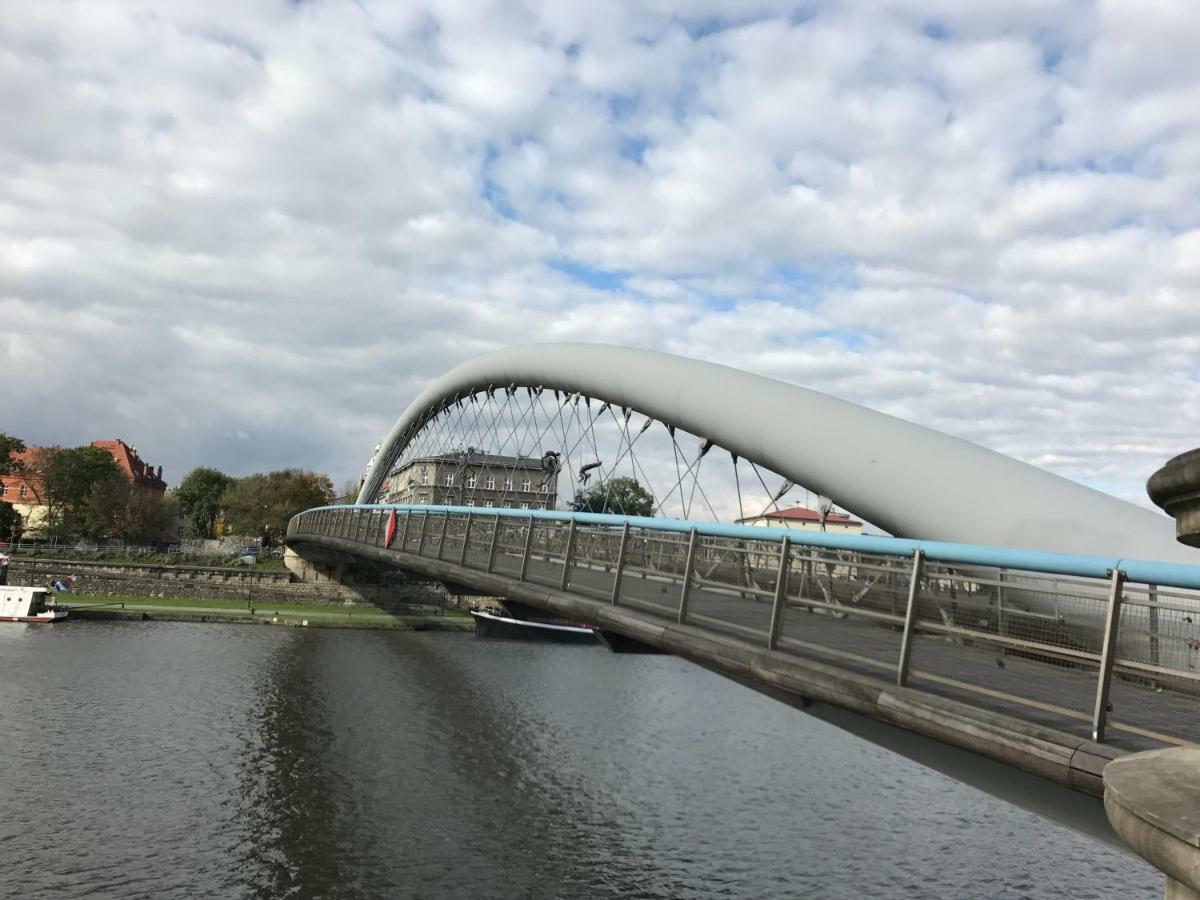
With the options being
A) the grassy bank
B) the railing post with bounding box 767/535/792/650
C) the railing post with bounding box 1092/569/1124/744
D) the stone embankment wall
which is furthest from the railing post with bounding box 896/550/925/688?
the grassy bank

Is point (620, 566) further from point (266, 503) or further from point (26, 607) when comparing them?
point (266, 503)

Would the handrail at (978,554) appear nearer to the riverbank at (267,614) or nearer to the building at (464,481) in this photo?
the building at (464,481)

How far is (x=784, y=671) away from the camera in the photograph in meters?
6.21

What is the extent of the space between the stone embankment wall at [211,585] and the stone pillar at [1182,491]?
4417 centimetres

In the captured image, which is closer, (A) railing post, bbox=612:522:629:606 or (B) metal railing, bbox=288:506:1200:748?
(B) metal railing, bbox=288:506:1200:748

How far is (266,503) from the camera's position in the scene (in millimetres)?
70500

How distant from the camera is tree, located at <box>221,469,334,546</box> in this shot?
230 ft

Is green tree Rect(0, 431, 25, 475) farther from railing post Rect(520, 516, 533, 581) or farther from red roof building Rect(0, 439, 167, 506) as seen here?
railing post Rect(520, 516, 533, 581)

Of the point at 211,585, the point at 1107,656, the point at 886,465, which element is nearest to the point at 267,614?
the point at 211,585

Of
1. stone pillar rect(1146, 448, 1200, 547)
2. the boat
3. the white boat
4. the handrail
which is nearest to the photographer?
stone pillar rect(1146, 448, 1200, 547)

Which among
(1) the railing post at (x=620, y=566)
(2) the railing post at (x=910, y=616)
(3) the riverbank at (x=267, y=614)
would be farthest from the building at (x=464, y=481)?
(2) the railing post at (x=910, y=616)

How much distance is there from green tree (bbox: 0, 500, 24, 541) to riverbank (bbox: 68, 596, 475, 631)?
930 inches

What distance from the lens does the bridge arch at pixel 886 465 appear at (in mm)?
9289

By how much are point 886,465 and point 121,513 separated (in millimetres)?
66623
